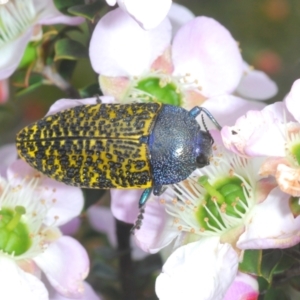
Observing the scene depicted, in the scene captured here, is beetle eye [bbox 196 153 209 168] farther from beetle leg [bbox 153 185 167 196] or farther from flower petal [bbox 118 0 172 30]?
flower petal [bbox 118 0 172 30]

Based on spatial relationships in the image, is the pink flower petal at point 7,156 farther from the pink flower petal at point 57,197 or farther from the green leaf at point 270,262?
the green leaf at point 270,262

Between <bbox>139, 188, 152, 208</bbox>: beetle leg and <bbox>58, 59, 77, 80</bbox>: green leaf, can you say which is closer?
<bbox>139, 188, 152, 208</bbox>: beetle leg

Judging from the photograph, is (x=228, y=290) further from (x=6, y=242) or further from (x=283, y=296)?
(x=6, y=242)

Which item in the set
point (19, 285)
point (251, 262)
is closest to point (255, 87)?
point (251, 262)

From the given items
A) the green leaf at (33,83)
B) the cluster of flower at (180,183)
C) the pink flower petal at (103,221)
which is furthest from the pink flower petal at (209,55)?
the pink flower petal at (103,221)

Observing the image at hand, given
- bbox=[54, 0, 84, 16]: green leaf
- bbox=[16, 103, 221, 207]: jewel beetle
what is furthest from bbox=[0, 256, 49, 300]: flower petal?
bbox=[54, 0, 84, 16]: green leaf
